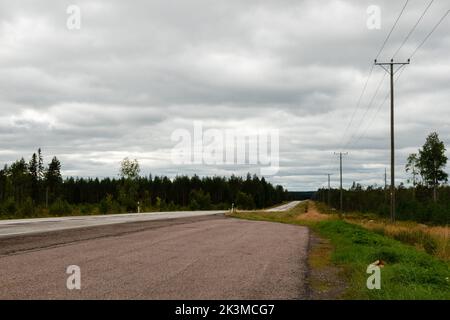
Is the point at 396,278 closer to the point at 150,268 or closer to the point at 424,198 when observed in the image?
the point at 150,268

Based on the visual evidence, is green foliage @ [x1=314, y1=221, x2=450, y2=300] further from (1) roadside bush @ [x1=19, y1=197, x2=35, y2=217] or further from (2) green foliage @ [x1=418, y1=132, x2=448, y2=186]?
(2) green foliage @ [x1=418, y1=132, x2=448, y2=186]

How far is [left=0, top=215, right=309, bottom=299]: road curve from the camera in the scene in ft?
26.6

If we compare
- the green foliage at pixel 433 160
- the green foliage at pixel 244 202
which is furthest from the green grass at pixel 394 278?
the green foliage at pixel 244 202

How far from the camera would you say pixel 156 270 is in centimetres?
1056

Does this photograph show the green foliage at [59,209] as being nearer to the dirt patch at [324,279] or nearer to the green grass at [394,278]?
the dirt patch at [324,279]

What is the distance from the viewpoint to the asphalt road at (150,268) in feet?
26.7

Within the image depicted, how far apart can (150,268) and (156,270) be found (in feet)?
1.06

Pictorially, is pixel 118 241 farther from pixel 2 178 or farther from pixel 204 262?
pixel 2 178

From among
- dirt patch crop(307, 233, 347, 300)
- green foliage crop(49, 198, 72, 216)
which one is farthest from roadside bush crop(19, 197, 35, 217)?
dirt patch crop(307, 233, 347, 300)

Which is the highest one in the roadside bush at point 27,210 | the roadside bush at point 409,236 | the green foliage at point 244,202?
the roadside bush at point 27,210
